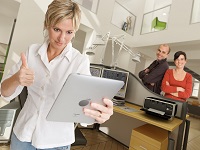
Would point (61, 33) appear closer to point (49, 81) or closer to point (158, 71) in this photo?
point (49, 81)

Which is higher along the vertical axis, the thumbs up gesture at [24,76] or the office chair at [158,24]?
the office chair at [158,24]

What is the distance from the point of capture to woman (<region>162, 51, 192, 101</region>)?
206 cm

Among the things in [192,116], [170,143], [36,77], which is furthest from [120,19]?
[192,116]

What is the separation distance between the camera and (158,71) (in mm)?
2326

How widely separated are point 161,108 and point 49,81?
4.90 ft

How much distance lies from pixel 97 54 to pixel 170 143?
3394mm

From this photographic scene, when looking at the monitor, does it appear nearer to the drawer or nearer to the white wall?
the drawer

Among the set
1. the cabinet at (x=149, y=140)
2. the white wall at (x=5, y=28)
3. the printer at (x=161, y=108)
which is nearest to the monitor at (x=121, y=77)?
the printer at (x=161, y=108)

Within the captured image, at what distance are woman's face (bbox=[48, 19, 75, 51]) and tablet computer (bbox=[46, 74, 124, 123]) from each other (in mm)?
292

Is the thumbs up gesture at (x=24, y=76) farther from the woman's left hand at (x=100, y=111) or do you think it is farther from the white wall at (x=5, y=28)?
the white wall at (x=5, y=28)

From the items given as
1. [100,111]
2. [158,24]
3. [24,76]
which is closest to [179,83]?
[100,111]

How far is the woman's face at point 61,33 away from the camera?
2.23ft

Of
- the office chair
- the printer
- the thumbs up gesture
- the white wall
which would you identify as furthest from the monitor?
the white wall

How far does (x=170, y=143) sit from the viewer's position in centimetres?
155
